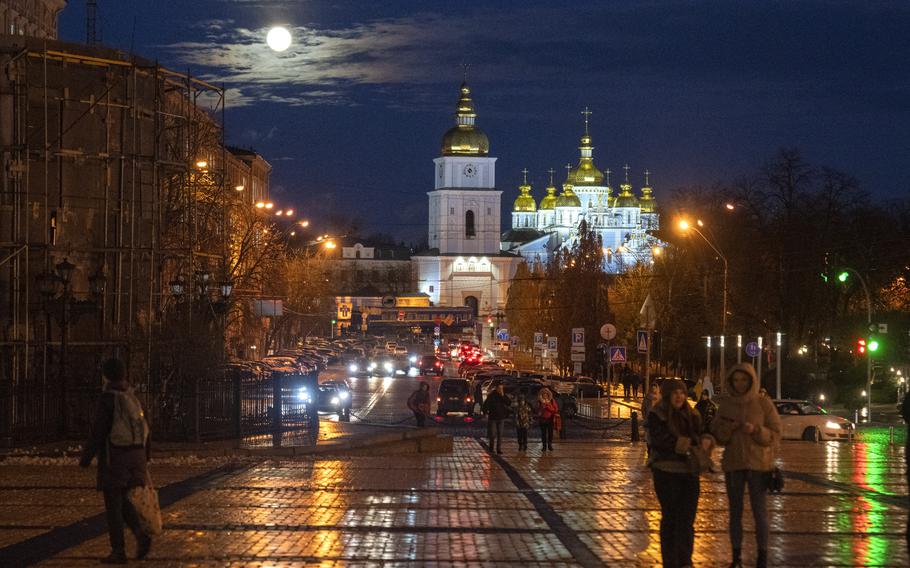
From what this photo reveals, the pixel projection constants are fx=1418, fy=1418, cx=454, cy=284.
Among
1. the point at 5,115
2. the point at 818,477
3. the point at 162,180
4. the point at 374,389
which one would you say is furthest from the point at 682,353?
the point at 818,477

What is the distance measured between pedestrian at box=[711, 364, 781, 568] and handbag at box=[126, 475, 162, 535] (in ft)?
16.4

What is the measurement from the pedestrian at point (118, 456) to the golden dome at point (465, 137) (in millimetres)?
175993

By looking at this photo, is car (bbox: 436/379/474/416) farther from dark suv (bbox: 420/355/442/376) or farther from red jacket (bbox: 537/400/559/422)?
dark suv (bbox: 420/355/442/376)

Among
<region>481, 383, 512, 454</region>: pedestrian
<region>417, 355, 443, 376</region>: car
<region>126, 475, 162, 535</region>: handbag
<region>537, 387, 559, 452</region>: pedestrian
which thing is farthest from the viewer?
<region>417, 355, 443, 376</region>: car

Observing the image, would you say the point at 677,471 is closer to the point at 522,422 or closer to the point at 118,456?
the point at 118,456

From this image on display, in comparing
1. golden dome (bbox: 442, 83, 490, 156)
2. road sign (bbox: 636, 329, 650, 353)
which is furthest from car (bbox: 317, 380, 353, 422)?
golden dome (bbox: 442, 83, 490, 156)

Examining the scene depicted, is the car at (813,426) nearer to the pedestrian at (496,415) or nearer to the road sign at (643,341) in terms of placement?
Result: the road sign at (643,341)

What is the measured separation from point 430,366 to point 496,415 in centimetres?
5900

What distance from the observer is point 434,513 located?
1683cm

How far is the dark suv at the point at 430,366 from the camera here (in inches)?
3425

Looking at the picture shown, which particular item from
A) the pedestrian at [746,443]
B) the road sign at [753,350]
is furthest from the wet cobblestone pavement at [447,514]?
the road sign at [753,350]

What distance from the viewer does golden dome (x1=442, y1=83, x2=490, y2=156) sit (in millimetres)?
188000

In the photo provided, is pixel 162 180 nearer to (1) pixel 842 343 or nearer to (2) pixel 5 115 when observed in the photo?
(2) pixel 5 115

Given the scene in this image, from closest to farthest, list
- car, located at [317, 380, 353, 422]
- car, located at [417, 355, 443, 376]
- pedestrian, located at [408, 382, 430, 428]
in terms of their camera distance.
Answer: pedestrian, located at [408, 382, 430, 428] → car, located at [317, 380, 353, 422] → car, located at [417, 355, 443, 376]
